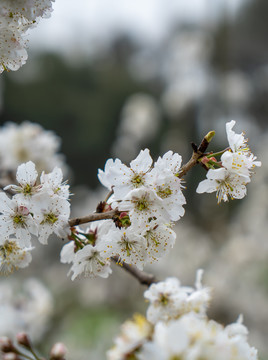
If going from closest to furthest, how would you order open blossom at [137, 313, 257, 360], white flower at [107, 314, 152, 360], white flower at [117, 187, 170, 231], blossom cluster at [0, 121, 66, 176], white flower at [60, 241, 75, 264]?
1. open blossom at [137, 313, 257, 360]
2. white flower at [107, 314, 152, 360]
3. white flower at [117, 187, 170, 231]
4. white flower at [60, 241, 75, 264]
5. blossom cluster at [0, 121, 66, 176]

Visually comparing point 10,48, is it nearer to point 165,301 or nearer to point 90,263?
point 90,263

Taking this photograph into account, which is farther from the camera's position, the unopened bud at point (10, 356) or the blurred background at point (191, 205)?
the blurred background at point (191, 205)

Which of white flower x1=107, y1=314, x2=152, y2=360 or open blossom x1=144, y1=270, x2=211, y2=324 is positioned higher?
open blossom x1=144, y1=270, x2=211, y2=324

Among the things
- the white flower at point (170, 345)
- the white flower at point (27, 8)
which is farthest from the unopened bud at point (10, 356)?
the white flower at point (27, 8)

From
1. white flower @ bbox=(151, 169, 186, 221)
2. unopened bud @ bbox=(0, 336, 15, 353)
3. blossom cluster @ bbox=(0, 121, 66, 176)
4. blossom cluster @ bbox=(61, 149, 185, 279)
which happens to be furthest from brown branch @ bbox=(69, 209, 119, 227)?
blossom cluster @ bbox=(0, 121, 66, 176)

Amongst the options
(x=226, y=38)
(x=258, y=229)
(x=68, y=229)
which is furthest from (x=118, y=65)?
(x=68, y=229)

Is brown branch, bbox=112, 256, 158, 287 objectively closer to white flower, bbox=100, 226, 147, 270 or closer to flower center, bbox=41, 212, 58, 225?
white flower, bbox=100, 226, 147, 270

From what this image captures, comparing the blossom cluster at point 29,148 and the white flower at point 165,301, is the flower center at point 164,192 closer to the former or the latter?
the white flower at point 165,301
